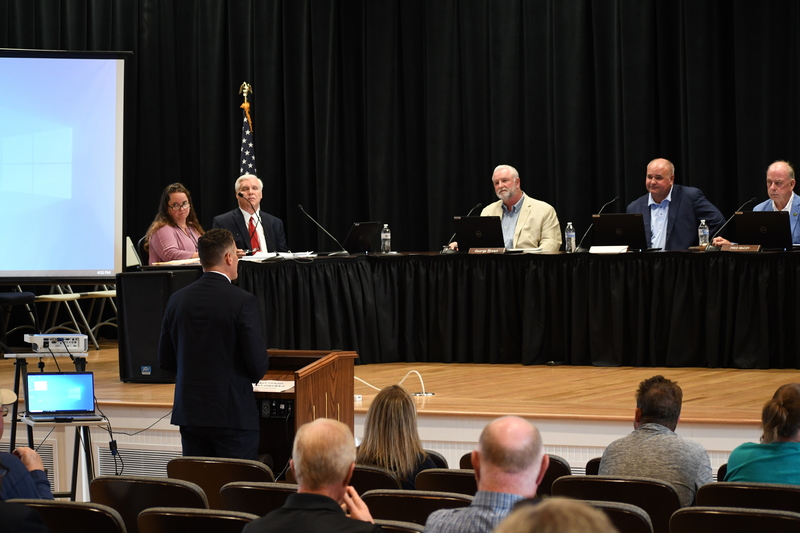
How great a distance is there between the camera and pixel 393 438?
3461 mm

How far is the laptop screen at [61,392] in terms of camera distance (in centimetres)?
430

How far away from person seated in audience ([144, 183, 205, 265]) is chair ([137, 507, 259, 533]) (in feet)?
15.3

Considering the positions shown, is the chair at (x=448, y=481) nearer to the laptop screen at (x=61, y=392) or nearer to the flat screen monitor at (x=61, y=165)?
the laptop screen at (x=61, y=392)

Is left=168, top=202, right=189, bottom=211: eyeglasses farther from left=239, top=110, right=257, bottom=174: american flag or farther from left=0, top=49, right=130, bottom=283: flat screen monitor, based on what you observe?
left=239, top=110, right=257, bottom=174: american flag

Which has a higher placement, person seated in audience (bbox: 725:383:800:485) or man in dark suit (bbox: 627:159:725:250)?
man in dark suit (bbox: 627:159:725:250)

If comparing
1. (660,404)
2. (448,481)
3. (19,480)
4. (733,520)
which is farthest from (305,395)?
(733,520)

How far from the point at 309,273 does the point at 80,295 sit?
2667 mm

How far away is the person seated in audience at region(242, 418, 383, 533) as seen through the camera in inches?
83.8

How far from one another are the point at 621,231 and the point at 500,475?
5032 mm

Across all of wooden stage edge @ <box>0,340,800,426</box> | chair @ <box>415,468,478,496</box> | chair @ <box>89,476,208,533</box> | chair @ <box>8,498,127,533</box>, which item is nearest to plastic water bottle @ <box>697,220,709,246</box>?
wooden stage edge @ <box>0,340,800,426</box>

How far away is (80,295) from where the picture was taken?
8664 mm

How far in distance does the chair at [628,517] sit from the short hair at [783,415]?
0.96 meters

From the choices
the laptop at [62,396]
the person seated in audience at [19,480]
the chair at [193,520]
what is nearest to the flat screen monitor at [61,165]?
the laptop at [62,396]

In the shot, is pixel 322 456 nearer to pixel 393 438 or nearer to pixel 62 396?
pixel 393 438
